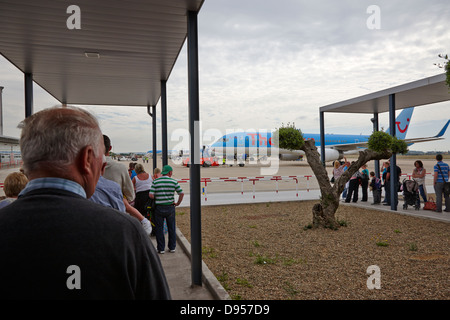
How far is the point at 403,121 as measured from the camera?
3025cm

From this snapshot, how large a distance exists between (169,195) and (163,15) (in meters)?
3.02

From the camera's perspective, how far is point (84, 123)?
1.19 m

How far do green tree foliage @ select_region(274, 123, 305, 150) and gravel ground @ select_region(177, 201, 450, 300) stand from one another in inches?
86.0

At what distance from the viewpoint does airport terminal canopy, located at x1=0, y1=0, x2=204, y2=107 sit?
433cm

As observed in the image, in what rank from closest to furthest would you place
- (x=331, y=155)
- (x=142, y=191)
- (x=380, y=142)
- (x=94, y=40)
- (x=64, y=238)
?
1. (x=64, y=238)
2. (x=94, y=40)
3. (x=142, y=191)
4. (x=380, y=142)
5. (x=331, y=155)

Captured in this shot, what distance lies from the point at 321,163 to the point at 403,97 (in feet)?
17.0

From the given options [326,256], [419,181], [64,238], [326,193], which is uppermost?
[64,238]

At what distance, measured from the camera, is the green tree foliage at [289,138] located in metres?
8.30

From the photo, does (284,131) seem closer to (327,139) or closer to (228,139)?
(228,139)

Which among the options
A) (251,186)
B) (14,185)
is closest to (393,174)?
(251,186)
